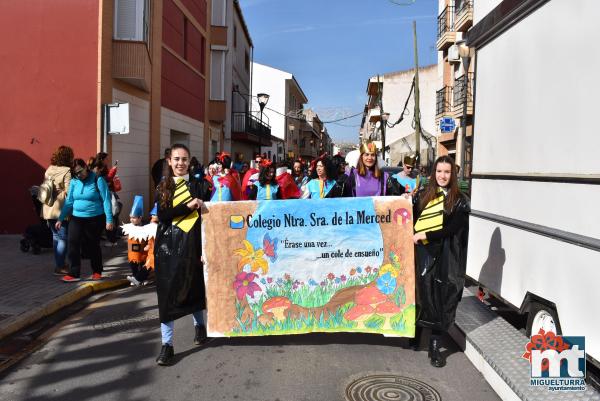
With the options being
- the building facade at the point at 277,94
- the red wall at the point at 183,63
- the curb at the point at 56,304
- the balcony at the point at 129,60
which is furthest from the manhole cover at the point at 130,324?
the building facade at the point at 277,94

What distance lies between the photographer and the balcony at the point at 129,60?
11648 mm

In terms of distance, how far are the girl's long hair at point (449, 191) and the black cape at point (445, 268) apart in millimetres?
48

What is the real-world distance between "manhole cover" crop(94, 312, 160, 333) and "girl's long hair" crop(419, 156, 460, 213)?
10.0 feet

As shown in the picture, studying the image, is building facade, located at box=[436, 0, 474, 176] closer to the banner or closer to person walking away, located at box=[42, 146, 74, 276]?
person walking away, located at box=[42, 146, 74, 276]

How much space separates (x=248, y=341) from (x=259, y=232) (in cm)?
112

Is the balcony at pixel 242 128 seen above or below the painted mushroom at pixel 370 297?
above

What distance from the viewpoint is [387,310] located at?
4.66 m

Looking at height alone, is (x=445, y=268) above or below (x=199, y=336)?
above

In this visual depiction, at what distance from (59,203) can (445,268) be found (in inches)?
230

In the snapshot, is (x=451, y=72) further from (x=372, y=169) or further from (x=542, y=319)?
(x=542, y=319)

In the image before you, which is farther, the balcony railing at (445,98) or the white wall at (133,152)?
the balcony railing at (445,98)

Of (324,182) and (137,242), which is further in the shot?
(137,242)

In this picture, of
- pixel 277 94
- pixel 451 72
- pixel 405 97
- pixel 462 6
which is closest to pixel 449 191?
pixel 462 6

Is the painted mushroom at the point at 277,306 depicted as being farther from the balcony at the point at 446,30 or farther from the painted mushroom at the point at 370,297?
the balcony at the point at 446,30
